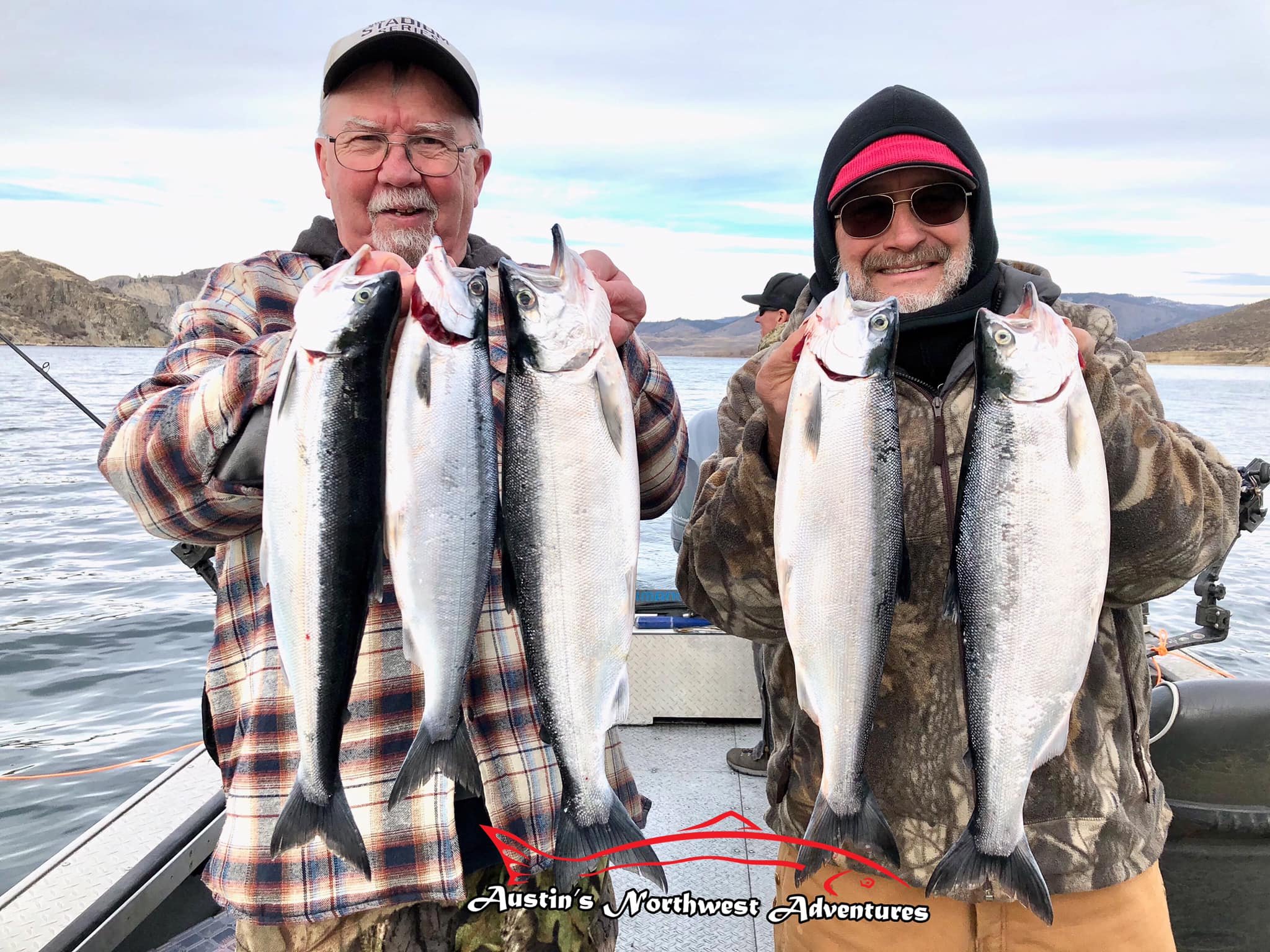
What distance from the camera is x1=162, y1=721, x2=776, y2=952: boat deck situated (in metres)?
4.44

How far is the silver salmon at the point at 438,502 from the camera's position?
202 centimetres

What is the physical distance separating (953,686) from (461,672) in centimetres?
153

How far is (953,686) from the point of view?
2713 millimetres

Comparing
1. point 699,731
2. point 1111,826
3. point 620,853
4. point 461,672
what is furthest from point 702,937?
point 461,672

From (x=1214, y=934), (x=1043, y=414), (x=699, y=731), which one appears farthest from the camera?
(x=699, y=731)

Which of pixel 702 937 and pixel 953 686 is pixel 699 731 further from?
pixel 953 686

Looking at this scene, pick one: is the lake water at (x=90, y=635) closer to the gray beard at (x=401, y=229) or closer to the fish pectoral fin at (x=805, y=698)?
the gray beard at (x=401, y=229)

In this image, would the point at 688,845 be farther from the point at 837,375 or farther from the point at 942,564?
the point at 837,375

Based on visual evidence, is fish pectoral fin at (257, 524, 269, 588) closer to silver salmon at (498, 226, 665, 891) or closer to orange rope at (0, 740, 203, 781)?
silver salmon at (498, 226, 665, 891)

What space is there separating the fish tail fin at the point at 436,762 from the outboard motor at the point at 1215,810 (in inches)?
129

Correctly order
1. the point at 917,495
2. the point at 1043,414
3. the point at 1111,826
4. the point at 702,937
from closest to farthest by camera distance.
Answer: the point at 1043,414, the point at 1111,826, the point at 917,495, the point at 702,937

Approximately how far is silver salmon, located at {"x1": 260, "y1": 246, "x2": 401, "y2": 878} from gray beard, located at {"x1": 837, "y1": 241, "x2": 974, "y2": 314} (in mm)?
1623

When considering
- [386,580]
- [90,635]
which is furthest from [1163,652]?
[90,635]

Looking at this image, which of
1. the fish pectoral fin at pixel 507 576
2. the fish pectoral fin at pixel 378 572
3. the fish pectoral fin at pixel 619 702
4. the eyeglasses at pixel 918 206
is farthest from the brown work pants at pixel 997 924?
the eyeglasses at pixel 918 206
